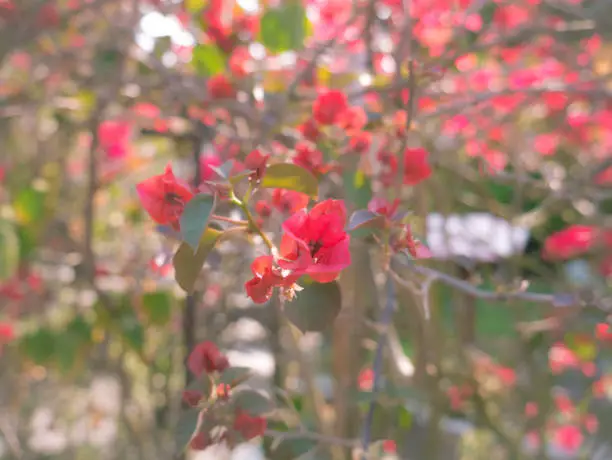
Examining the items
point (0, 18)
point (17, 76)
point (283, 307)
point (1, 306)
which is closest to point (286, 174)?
point (283, 307)

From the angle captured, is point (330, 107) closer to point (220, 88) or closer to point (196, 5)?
point (220, 88)

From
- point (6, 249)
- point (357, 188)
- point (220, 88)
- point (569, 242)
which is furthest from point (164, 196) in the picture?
point (569, 242)

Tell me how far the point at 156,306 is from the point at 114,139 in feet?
1.85

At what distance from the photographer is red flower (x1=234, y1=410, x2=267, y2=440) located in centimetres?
58

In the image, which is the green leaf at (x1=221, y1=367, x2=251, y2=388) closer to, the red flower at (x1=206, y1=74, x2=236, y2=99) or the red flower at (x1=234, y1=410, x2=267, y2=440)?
the red flower at (x1=234, y1=410, x2=267, y2=440)

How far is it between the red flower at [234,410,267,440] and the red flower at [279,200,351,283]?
0.71 feet

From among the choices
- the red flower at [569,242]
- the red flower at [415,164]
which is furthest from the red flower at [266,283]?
the red flower at [569,242]

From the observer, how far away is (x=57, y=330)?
122cm

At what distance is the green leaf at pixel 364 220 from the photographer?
0.45m

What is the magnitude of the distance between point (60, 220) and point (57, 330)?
25 cm

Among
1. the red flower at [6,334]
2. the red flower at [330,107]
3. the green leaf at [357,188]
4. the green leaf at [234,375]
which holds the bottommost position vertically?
the red flower at [6,334]

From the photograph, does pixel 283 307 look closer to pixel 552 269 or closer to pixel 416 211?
pixel 416 211

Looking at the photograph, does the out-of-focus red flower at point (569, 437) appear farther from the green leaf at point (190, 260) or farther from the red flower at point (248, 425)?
the green leaf at point (190, 260)

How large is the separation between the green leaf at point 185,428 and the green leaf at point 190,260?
13 centimetres
